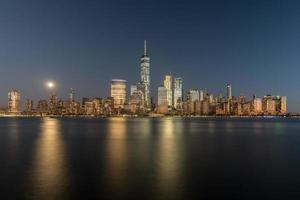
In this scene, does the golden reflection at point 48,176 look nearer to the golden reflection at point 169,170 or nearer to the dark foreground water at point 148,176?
the dark foreground water at point 148,176

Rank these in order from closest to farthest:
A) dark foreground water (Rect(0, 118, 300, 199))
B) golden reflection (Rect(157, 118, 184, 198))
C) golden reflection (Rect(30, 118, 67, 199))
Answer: golden reflection (Rect(30, 118, 67, 199)) → dark foreground water (Rect(0, 118, 300, 199)) → golden reflection (Rect(157, 118, 184, 198))

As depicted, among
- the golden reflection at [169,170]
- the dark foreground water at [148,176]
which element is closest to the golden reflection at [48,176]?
the dark foreground water at [148,176]

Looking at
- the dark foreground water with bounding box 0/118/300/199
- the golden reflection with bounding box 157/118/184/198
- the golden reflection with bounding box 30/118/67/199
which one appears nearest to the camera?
the golden reflection with bounding box 30/118/67/199

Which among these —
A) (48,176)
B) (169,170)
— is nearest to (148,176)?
(169,170)

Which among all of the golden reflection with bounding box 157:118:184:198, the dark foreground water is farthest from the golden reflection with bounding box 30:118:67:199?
the golden reflection with bounding box 157:118:184:198

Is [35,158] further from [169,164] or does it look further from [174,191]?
[174,191]

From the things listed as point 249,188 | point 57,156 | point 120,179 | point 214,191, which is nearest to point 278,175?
point 249,188

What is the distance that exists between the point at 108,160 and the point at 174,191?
1845 centimetres

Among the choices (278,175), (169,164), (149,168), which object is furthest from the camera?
(169,164)

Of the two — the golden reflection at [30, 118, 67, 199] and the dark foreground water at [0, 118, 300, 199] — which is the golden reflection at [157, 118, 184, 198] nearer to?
the dark foreground water at [0, 118, 300, 199]

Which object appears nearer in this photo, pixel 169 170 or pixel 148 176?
pixel 148 176

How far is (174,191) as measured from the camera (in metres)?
28.7

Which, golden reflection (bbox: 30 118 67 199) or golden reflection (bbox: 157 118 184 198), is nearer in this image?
golden reflection (bbox: 30 118 67 199)

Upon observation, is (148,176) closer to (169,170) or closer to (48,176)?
(169,170)
